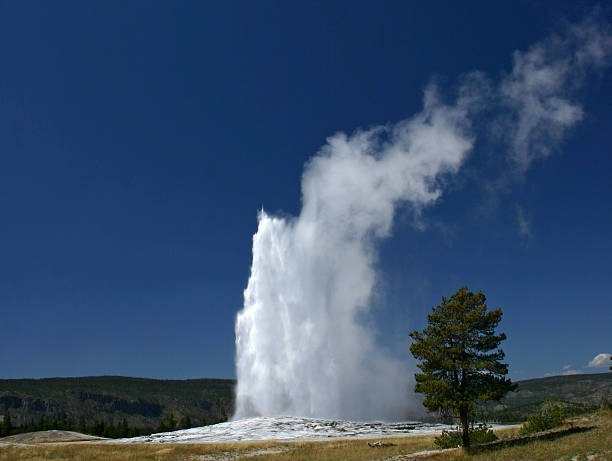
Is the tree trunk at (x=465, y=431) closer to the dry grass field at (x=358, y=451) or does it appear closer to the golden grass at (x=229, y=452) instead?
the dry grass field at (x=358, y=451)

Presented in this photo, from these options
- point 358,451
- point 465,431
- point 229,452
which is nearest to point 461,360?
point 465,431

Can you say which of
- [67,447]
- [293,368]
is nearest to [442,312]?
[67,447]

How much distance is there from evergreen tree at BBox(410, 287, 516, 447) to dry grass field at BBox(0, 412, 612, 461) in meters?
2.83

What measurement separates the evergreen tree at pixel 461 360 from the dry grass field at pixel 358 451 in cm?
283

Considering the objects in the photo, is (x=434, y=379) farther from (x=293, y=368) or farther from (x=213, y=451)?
(x=293, y=368)

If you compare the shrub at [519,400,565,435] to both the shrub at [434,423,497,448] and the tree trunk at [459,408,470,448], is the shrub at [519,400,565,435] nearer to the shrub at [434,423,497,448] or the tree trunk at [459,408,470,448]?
the shrub at [434,423,497,448]

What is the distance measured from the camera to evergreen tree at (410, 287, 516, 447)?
27125mm

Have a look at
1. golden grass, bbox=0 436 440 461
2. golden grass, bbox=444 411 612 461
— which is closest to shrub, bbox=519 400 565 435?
golden grass, bbox=444 411 612 461

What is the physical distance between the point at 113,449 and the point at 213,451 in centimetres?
978

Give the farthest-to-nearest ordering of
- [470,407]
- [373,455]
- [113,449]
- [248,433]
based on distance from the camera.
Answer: [248,433] < [113,449] < [373,455] < [470,407]

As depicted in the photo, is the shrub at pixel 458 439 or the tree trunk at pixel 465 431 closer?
the tree trunk at pixel 465 431

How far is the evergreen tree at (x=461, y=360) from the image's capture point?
2712cm

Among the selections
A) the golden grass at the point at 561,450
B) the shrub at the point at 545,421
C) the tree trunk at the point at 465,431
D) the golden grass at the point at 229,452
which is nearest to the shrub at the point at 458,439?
the tree trunk at the point at 465,431

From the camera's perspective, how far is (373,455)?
31000mm
